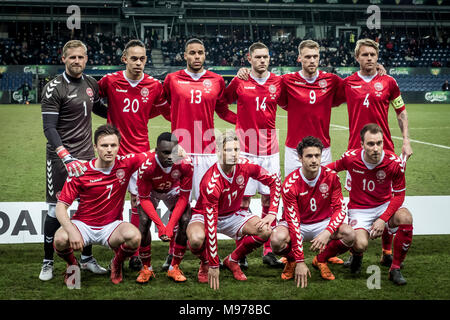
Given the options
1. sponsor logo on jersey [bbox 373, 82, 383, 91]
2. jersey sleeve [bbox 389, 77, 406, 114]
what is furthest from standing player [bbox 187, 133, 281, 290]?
jersey sleeve [bbox 389, 77, 406, 114]

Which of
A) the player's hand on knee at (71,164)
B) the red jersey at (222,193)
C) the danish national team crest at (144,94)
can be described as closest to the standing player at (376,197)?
the red jersey at (222,193)

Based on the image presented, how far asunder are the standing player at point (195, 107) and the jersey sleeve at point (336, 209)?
48.7 inches

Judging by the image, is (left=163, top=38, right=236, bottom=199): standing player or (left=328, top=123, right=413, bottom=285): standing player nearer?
(left=328, top=123, right=413, bottom=285): standing player

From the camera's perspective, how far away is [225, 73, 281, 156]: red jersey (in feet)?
15.7

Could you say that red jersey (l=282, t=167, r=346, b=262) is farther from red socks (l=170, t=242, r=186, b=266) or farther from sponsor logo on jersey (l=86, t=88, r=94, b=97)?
sponsor logo on jersey (l=86, t=88, r=94, b=97)

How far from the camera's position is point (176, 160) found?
4.12m

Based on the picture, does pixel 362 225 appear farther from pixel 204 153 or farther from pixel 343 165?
pixel 204 153

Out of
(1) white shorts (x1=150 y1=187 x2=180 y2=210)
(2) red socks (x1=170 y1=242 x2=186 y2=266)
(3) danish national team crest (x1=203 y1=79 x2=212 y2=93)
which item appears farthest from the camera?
(3) danish national team crest (x1=203 y1=79 x2=212 y2=93)

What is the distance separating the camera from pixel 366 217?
4.33 m

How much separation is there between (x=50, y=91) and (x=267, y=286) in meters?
2.53

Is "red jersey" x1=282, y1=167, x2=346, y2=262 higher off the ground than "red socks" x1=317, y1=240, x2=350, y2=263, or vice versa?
"red jersey" x1=282, y1=167, x2=346, y2=262

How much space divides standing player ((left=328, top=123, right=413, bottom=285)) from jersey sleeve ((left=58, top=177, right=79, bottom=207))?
2.24 m

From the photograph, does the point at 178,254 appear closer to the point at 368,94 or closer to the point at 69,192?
the point at 69,192

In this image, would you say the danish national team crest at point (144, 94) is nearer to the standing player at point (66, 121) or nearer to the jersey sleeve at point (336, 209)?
the standing player at point (66, 121)
